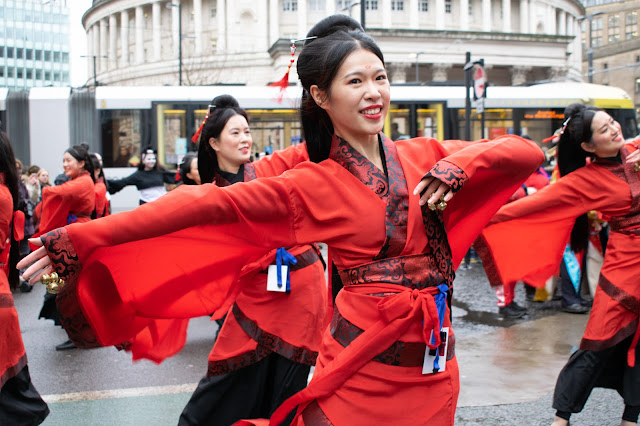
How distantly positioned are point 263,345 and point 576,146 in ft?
7.01

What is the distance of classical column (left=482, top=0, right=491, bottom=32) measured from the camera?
61750mm

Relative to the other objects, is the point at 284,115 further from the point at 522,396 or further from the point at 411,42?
the point at 411,42

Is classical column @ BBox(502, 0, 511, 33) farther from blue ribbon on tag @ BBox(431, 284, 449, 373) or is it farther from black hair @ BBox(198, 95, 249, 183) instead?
blue ribbon on tag @ BBox(431, 284, 449, 373)

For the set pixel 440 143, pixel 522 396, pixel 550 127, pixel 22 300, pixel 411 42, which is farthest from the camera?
pixel 411 42

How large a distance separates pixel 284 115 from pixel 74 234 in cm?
1509

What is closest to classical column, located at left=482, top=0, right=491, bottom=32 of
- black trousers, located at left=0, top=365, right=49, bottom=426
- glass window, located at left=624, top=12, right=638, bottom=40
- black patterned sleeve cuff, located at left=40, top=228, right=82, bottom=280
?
glass window, located at left=624, top=12, right=638, bottom=40

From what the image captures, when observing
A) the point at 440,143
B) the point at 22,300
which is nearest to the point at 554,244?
the point at 440,143

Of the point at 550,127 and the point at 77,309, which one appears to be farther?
the point at 550,127

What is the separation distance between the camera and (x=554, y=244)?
3.82 metres

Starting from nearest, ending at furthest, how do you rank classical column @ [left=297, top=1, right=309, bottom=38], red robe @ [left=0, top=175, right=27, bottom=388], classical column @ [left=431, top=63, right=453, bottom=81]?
1. red robe @ [left=0, top=175, right=27, bottom=388]
2. classical column @ [left=431, top=63, right=453, bottom=81]
3. classical column @ [left=297, top=1, right=309, bottom=38]

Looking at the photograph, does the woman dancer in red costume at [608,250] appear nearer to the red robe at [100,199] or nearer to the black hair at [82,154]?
the black hair at [82,154]

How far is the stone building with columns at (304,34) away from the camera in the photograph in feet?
166

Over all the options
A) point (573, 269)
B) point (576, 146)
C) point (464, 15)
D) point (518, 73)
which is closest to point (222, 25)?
point (464, 15)

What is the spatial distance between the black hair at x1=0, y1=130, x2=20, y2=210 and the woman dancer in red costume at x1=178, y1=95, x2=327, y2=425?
123 cm
